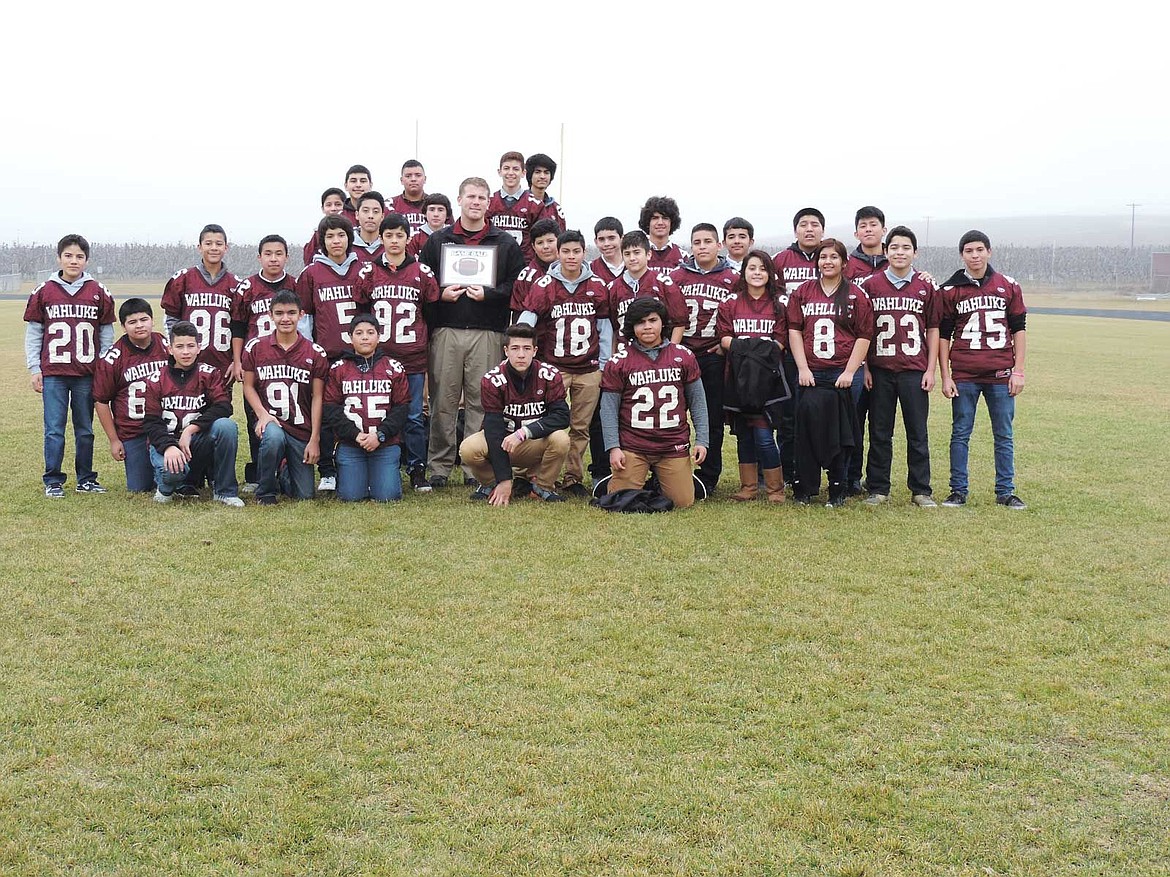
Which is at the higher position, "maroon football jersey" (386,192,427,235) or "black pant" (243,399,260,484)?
"maroon football jersey" (386,192,427,235)

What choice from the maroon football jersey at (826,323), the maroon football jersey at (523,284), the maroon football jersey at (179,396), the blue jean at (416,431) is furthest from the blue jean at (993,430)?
the maroon football jersey at (179,396)

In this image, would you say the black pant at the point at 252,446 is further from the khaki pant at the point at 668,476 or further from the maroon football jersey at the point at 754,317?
the maroon football jersey at the point at 754,317

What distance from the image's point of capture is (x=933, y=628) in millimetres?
4887

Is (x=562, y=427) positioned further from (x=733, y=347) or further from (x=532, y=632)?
(x=532, y=632)

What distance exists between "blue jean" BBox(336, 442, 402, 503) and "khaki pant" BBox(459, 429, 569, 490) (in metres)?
0.49

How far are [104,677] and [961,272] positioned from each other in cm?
593

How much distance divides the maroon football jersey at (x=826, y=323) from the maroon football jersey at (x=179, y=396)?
4.04 metres

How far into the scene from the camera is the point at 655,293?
7516mm

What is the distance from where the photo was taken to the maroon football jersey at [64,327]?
757 cm

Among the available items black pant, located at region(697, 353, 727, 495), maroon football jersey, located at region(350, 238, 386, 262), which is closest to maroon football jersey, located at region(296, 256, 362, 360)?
maroon football jersey, located at region(350, 238, 386, 262)

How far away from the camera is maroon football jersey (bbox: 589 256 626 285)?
7.83 m

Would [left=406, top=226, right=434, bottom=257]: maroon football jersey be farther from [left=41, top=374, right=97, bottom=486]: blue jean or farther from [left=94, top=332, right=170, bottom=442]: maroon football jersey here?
[left=41, top=374, right=97, bottom=486]: blue jean

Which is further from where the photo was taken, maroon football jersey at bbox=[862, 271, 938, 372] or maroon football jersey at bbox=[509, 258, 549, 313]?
maroon football jersey at bbox=[509, 258, 549, 313]

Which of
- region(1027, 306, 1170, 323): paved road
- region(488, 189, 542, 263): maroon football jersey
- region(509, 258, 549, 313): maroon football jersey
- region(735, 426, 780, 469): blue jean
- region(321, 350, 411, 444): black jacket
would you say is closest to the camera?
region(321, 350, 411, 444): black jacket
